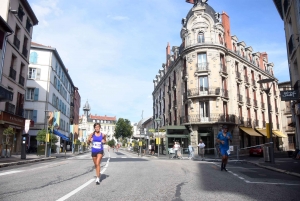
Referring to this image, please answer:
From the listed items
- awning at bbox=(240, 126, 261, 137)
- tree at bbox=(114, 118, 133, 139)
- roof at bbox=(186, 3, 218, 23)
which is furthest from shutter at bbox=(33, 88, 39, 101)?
tree at bbox=(114, 118, 133, 139)

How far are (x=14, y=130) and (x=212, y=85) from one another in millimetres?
21259

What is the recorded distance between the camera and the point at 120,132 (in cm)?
8938

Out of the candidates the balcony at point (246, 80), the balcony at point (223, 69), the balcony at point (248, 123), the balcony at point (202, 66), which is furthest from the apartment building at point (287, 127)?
the balcony at point (202, 66)

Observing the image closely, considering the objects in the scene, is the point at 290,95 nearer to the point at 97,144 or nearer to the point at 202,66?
the point at 97,144

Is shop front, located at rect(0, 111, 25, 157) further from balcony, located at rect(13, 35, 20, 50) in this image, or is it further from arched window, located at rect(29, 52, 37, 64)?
arched window, located at rect(29, 52, 37, 64)

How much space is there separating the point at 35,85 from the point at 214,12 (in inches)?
1017

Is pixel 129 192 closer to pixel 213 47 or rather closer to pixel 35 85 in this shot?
pixel 213 47

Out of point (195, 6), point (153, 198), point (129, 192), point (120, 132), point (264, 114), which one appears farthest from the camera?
point (120, 132)

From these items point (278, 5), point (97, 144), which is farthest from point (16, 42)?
point (278, 5)

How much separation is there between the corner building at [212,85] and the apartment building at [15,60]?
1447 cm

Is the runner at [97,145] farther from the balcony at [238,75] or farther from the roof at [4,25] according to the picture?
the balcony at [238,75]

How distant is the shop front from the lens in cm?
1903

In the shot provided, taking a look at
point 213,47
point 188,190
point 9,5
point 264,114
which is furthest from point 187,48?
point 188,190

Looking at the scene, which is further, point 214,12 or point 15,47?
point 214,12
